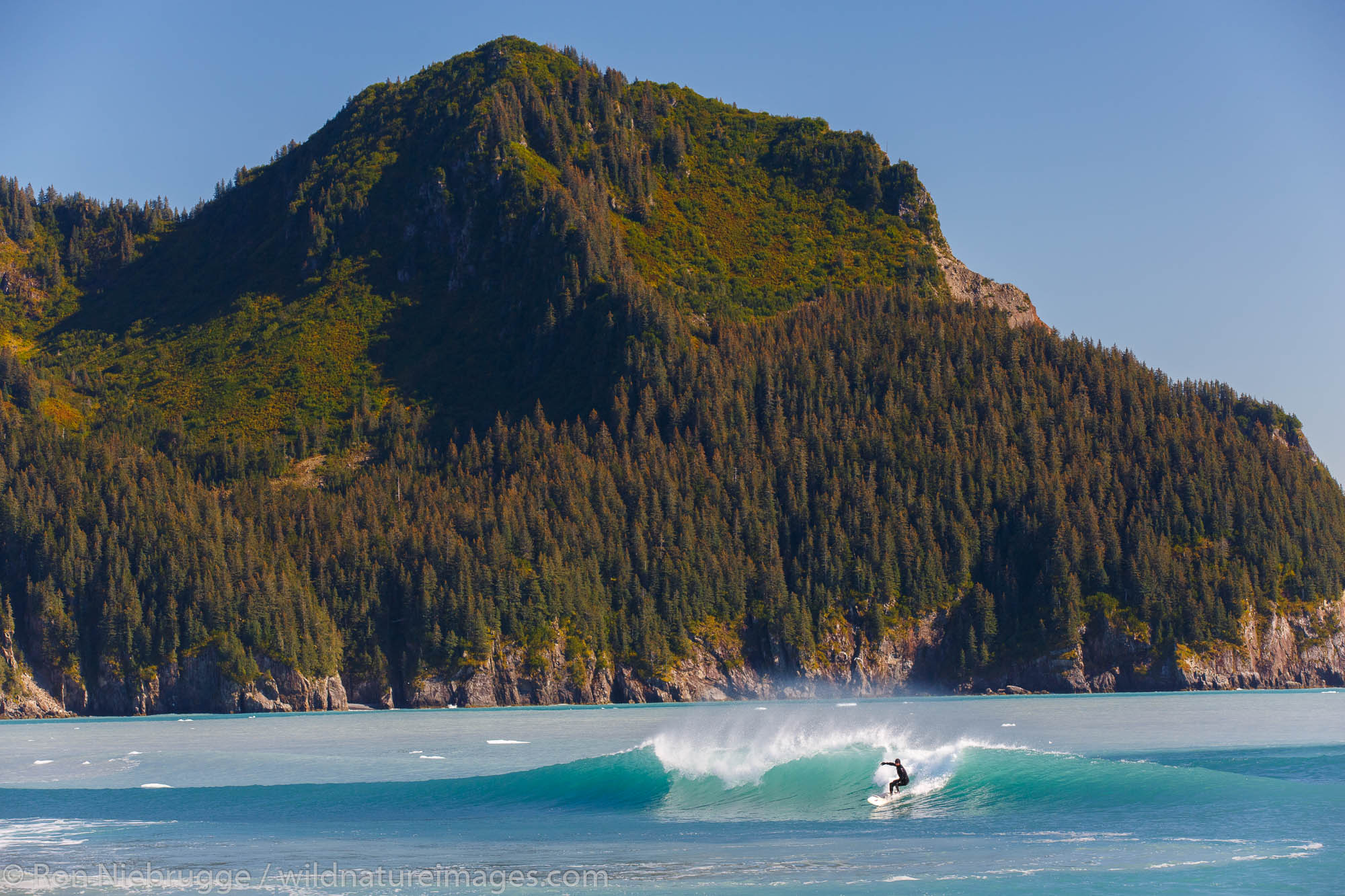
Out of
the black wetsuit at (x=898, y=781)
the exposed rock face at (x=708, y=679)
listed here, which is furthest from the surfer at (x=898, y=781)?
the exposed rock face at (x=708, y=679)

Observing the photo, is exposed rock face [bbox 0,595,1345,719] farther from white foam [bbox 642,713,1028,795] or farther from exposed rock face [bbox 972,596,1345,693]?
white foam [bbox 642,713,1028,795]

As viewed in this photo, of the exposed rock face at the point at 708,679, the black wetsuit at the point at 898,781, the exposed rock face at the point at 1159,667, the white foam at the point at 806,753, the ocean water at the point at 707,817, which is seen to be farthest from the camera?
the exposed rock face at the point at 1159,667

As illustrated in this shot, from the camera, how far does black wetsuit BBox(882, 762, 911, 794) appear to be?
167 ft

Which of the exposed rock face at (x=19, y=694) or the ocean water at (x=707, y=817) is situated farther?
the exposed rock face at (x=19, y=694)

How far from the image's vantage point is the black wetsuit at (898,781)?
50.9 metres

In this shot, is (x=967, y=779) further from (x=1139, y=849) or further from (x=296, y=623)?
(x=296, y=623)

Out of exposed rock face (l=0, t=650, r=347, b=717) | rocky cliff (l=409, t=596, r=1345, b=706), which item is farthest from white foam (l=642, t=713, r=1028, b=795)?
rocky cliff (l=409, t=596, r=1345, b=706)

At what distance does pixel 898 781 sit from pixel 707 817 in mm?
7493

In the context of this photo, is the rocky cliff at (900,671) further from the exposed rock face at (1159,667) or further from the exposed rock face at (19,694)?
the exposed rock face at (19,694)

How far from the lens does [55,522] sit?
190 m

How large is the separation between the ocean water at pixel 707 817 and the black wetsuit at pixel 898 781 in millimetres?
953

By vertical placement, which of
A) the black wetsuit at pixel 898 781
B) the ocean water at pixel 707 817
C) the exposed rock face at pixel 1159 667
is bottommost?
the exposed rock face at pixel 1159 667

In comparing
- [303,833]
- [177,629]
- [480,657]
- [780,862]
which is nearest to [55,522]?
[177,629]

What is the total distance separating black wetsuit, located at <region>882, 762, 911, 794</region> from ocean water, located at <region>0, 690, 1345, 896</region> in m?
0.95
